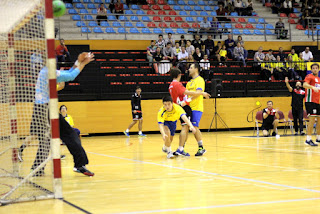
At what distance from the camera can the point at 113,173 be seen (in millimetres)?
8867

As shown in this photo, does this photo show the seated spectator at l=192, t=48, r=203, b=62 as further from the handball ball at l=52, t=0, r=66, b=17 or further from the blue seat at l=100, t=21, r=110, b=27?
the handball ball at l=52, t=0, r=66, b=17

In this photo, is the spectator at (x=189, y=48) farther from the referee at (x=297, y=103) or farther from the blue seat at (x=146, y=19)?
the referee at (x=297, y=103)

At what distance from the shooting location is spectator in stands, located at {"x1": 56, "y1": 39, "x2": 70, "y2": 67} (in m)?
22.1

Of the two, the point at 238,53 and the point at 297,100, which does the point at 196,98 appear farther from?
the point at 238,53

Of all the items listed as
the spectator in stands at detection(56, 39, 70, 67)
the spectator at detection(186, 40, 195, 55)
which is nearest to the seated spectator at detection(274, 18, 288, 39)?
the spectator at detection(186, 40, 195, 55)

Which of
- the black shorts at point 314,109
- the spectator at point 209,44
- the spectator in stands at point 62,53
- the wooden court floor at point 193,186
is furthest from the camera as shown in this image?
the spectator at point 209,44

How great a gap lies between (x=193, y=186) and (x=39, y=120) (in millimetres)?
2472

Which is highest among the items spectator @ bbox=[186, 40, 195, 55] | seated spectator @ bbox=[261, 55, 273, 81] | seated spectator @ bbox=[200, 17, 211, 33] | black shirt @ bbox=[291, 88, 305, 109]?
seated spectator @ bbox=[200, 17, 211, 33]

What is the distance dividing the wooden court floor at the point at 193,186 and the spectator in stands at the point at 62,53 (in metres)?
11.1

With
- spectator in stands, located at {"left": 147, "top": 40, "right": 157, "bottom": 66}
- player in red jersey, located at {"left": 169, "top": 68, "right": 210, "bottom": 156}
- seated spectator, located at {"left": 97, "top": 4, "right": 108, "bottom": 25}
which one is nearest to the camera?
player in red jersey, located at {"left": 169, "top": 68, "right": 210, "bottom": 156}

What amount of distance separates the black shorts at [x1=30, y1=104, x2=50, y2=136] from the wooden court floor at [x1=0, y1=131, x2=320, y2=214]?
95cm

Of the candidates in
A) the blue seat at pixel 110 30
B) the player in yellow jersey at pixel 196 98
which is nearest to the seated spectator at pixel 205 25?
the blue seat at pixel 110 30

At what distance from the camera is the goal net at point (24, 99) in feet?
21.8

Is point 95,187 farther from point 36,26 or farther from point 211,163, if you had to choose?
point 211,163
